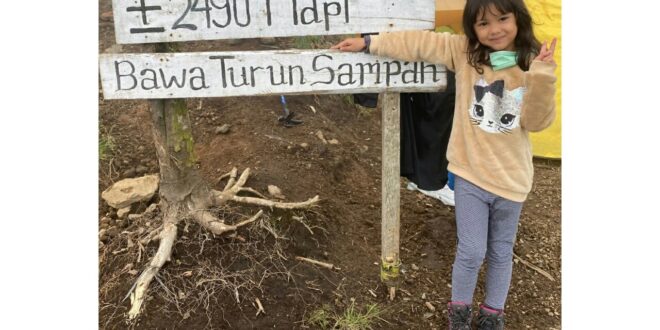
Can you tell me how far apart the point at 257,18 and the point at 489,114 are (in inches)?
43.1

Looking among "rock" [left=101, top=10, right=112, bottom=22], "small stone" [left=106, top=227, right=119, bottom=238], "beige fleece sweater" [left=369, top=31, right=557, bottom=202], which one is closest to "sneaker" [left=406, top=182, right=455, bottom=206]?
"beige fleece sweater" [left=369, top=31, right=557, bottom=202]

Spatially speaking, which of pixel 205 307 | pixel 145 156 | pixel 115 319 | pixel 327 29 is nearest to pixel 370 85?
pixel 327 29

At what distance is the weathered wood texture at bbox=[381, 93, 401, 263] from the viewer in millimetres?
2693

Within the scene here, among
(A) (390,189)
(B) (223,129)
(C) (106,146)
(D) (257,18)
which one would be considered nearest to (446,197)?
(A) (390,189)

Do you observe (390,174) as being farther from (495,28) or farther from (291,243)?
(495,28)

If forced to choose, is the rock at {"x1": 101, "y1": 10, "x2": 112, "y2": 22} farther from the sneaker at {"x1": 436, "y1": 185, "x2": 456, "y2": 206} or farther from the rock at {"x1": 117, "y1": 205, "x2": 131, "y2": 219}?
the sneaker at {"x1": 436, "y1": 185, "x2": 456, "y2": 206}

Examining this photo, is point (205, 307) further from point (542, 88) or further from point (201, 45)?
point (201, 45)

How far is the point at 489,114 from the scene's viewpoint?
2365 mm

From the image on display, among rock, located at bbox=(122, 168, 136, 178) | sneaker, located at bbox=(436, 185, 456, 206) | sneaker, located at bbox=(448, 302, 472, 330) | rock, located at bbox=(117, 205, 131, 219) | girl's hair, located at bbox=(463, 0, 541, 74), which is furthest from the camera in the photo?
sneaker, located at bbox=(436, 185, 456, 206)

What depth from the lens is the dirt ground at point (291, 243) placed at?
2830 mm

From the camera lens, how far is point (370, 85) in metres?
2.60

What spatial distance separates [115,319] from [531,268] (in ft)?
7.76

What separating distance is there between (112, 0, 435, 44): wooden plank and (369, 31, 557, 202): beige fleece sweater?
99mm

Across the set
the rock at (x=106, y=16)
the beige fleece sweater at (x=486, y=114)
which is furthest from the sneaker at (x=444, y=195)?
the rock at (x=106, y=16)
